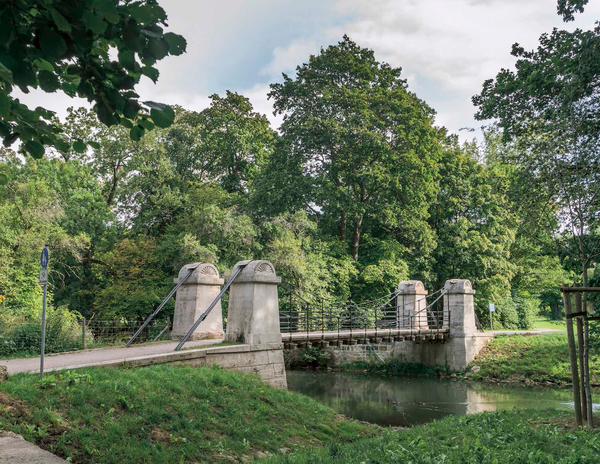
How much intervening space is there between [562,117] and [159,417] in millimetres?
7537

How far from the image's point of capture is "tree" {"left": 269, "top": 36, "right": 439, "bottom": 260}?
2192 cm

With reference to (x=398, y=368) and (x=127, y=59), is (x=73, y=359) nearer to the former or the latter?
(x=127, y=59)

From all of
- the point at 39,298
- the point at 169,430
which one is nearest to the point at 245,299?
the point at 169,430

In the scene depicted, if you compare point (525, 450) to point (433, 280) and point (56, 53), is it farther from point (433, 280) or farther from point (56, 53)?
point (433, 280)

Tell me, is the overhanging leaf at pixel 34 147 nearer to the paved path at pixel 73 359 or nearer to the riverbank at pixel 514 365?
the paved path at pixel 73 359

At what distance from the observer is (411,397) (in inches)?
620

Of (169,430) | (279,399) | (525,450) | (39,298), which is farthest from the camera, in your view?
(39,298)

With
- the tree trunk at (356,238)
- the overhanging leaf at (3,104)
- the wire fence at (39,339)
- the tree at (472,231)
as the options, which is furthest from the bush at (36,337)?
the tree at (472,231)

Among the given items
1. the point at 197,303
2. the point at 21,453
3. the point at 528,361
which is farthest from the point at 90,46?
the point at 528,361

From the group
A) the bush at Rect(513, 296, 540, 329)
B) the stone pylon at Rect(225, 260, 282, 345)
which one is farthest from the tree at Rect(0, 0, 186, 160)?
the bush at Rect(513, 296, 540, 329)

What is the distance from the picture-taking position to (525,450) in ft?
17.1

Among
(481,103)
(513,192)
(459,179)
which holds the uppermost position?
(459,179)

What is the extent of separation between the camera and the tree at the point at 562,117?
25.3 ft

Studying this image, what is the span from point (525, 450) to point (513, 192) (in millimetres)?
5524
